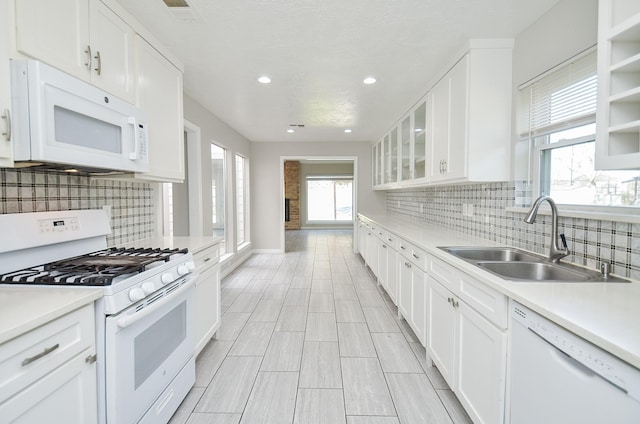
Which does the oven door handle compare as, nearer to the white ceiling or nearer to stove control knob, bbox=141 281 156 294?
stove control knob, bbox=141 281 156 294

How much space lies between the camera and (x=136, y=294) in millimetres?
1274

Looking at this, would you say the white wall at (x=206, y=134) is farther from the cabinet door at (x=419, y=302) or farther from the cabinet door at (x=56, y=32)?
the cabinet door at (x=419, y=302)

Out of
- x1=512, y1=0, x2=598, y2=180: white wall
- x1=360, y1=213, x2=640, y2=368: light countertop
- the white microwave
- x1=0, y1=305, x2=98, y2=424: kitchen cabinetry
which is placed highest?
x1=512, y1=0, x2=598, y2=180: white wall

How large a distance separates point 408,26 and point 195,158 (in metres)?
2.79

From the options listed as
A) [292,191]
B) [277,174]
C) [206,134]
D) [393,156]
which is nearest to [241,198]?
[277,174]

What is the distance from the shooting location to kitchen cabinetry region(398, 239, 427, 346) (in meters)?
2.21

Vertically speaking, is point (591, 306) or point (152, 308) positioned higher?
point (591, 306)

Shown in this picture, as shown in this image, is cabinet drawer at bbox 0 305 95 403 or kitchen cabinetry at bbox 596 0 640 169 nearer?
cabinet drawer at bbox 0 305 95 403

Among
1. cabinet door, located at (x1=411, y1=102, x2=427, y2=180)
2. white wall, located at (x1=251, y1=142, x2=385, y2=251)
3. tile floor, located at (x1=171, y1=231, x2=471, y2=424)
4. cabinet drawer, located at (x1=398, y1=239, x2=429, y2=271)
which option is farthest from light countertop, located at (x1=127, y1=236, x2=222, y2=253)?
white wall, located at (x1=251, y1=142, x2=385, y2=251)

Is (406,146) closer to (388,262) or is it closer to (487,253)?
(388,262)

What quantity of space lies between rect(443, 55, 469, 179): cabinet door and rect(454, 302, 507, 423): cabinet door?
1185 mm

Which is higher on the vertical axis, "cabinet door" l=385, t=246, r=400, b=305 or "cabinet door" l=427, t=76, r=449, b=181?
"cabinet door" l=427, t=76, r=449, b=181

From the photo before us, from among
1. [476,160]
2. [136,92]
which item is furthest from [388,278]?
[136,92]

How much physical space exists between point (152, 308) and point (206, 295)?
35.8 inches
